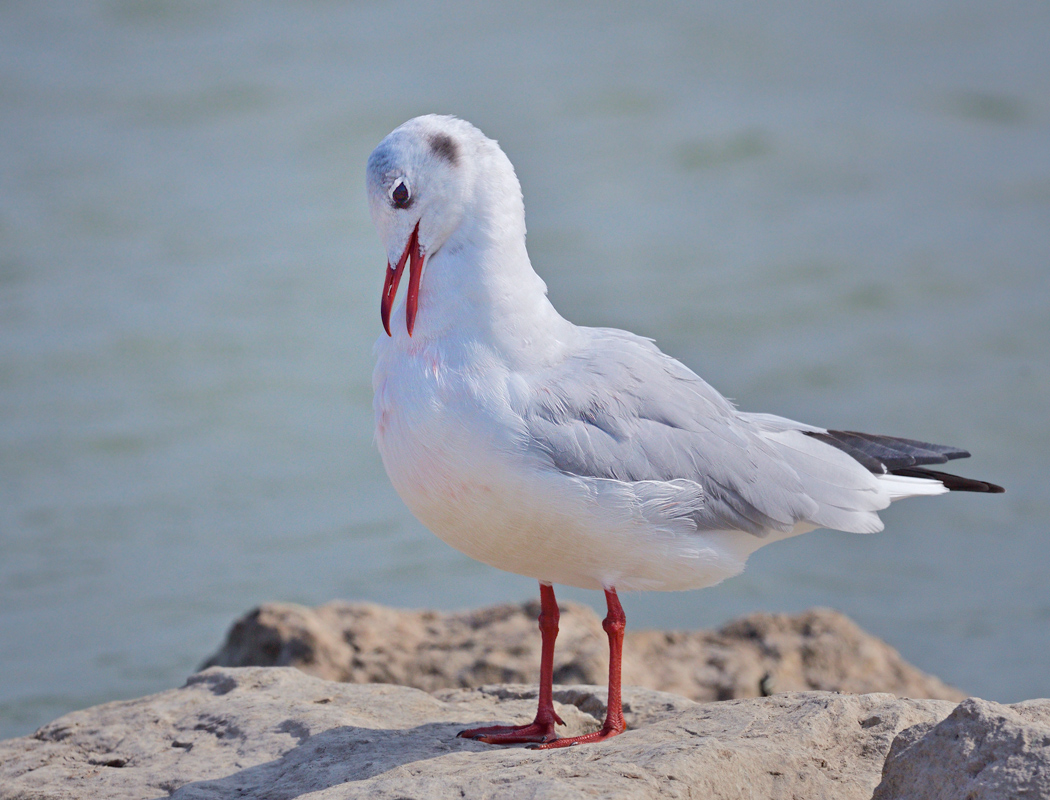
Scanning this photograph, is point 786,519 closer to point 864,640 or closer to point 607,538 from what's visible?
point 607,538

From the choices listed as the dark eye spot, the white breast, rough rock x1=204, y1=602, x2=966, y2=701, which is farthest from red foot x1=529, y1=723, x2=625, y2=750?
the dark eye spot

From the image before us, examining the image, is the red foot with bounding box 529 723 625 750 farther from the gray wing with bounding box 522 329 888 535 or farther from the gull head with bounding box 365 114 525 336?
the gull head with bounding box 365 114 525 336

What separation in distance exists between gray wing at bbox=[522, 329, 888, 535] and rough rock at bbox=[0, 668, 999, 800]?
2.20 feet

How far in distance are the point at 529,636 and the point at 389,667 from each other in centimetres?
66

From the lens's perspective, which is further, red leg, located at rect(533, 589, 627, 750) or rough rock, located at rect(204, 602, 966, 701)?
rough rock, located at rect(204, 602, 966, 701)

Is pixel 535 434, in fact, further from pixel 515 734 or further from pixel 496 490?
pixel 515 734

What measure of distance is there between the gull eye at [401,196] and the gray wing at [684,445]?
0.74 meters

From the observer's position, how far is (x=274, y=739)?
425 centimetres

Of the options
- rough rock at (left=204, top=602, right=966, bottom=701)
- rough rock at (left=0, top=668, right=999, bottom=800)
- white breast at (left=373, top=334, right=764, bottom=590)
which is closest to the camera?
rough rock at (left=0, top=668, right=999, bottom=800)

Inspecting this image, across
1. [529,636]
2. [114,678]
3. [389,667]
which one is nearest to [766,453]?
[529,636]

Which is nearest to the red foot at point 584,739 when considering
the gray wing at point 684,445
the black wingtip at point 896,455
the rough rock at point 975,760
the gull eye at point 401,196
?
the gray wing at point 684,445

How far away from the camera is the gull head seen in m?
4.12

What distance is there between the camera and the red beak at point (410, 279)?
421 cm

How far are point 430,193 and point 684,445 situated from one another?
122cm
